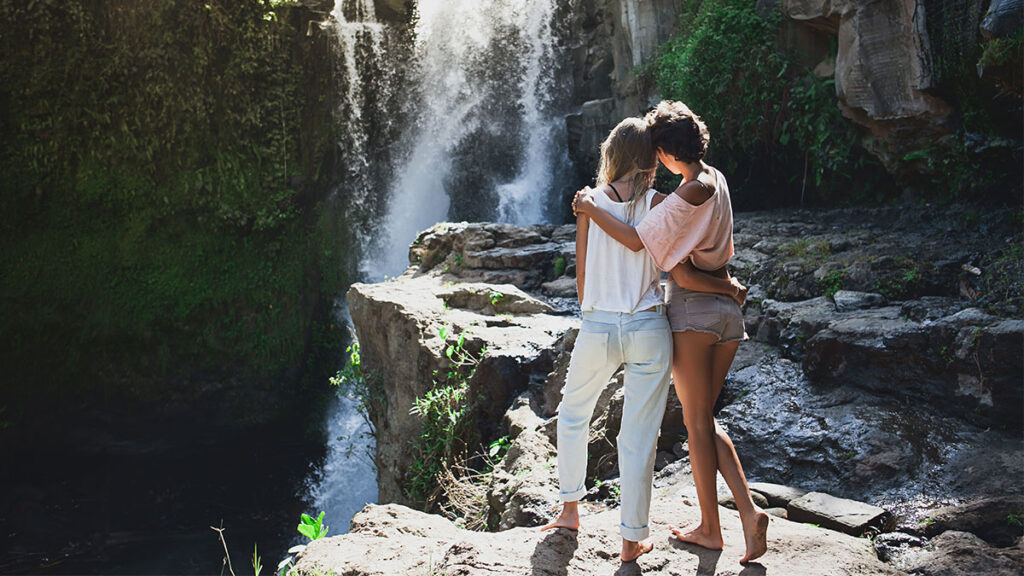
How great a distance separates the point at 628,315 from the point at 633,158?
581 mm

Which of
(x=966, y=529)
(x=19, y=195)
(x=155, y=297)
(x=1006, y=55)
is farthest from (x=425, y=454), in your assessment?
(x=19, y=195)

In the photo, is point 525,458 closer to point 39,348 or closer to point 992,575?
point 992,575

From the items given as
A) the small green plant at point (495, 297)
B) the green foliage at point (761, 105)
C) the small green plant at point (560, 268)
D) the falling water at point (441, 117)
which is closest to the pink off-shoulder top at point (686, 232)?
the small green plant at point (495, 297)

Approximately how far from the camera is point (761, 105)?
9.88 metres

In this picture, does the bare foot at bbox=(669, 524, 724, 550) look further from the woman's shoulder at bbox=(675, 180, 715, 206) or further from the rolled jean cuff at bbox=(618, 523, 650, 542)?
the woman's shoulder at bbox=(675, 180, 715, 206)

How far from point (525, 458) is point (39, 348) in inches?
425

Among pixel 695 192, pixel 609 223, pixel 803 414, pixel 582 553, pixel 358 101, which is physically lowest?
pixel 803 414

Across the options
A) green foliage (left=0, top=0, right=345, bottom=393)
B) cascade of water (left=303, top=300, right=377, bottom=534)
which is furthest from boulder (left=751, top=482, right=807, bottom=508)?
green foliage (left=0, top=0, right=345, bottom=393)

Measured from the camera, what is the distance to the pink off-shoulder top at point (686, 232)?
101 inches

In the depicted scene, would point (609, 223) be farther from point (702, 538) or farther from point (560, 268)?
point (560, 268)

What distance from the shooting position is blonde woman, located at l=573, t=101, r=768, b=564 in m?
2.59

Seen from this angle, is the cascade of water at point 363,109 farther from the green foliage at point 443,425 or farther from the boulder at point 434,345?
the green foliage at point 443,425

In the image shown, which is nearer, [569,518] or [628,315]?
[628,315]

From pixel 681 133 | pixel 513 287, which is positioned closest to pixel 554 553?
pixel 681 133
